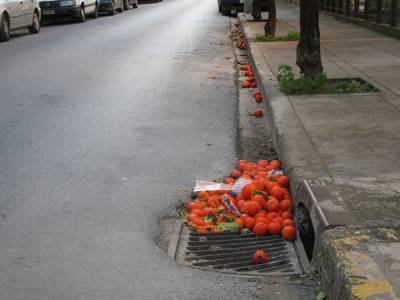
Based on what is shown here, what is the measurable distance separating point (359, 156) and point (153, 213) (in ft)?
5.46

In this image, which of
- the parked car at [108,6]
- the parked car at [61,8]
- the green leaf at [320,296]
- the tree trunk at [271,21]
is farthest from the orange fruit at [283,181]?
the parked car at [108,6]

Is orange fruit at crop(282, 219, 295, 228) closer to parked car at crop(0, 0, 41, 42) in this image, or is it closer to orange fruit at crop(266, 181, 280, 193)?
orange fruit at crop(266, 181, 280, 193)

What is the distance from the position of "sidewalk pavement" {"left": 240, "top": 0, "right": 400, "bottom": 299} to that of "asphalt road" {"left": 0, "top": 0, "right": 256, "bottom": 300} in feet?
1.95

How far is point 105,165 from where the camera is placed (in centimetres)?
650

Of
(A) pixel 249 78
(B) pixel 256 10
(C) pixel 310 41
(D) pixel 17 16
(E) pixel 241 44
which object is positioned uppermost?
(C) pixel 310 41

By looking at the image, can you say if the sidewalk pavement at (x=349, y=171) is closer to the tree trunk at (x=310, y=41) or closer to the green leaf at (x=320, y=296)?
the green leaf at (x=320, y=296)

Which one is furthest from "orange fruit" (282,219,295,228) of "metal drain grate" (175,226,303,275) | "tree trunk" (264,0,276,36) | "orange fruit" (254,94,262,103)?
"tree trunk" (264,0,276,36)

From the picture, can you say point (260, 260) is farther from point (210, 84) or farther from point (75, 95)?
point (210, 84)

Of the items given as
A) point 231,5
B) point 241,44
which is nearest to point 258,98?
point 241,44

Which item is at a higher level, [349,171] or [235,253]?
[349,171]

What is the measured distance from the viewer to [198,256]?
14.6 ft

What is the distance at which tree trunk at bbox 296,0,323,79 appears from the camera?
9.18 m

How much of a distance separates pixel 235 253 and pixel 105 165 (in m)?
2.35

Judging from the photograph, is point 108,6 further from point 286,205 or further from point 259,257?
point 259,257
